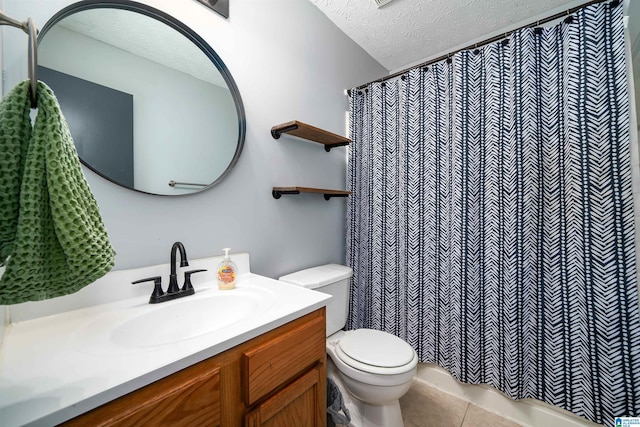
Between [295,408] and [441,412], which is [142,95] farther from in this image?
[441,412]

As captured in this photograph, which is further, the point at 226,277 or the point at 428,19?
the point at 428,19

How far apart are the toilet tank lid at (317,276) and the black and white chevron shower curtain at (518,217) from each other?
13.3 inches

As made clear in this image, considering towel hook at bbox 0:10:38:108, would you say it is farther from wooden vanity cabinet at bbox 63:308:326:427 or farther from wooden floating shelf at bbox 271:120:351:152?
wooden floating shelf at bbox 271:120:351:152

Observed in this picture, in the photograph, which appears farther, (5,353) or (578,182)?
(578,182)

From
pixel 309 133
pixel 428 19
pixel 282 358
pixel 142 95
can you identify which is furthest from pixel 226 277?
pixel 428 19

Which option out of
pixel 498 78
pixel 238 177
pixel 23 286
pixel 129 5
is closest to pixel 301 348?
pixel 23 286

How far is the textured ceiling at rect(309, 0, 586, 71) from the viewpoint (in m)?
1.54

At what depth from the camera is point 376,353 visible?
4.04ft

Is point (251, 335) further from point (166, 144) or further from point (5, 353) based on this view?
point (166, 144)

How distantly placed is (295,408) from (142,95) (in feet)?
4.07

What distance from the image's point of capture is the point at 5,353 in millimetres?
583

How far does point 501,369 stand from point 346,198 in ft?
4.31

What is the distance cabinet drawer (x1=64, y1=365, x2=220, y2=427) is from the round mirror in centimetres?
70

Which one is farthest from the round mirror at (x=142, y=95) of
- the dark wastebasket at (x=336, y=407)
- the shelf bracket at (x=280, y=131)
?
the dark wastebasket at (x=336, y=407)
